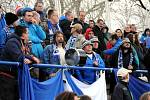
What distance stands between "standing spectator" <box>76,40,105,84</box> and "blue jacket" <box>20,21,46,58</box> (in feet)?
3.30

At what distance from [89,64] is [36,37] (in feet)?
4.58

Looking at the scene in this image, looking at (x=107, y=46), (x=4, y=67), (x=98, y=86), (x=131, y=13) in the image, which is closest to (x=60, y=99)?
(x=4, y=67)

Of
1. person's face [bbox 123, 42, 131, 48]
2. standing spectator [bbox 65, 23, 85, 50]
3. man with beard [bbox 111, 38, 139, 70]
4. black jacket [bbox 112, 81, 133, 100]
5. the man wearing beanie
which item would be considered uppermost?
the man wearing beanie

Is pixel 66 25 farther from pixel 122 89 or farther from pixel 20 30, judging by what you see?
pixel 20 30

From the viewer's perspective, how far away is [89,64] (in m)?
9.88

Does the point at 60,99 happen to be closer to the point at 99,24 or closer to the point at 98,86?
the point at 98,86

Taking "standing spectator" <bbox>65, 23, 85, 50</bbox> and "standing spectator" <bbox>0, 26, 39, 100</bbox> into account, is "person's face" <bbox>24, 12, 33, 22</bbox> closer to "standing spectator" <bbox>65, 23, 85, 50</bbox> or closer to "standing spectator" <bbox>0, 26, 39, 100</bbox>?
"standing spectator" <bbox>0, 26, 39, 100</bbox>

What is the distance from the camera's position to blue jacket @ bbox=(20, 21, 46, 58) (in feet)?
30.2

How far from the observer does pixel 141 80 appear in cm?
1030

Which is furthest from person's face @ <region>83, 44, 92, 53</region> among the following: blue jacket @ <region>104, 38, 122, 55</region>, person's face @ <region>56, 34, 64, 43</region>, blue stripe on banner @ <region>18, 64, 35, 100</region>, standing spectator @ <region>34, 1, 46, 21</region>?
blue stripe on banner @ <region>18, 64, 35, 100</region>

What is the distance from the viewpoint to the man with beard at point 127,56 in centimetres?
1070

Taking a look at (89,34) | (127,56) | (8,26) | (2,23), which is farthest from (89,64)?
(2,23)

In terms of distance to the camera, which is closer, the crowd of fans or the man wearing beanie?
the crowd of fans

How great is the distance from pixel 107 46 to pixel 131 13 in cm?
2862
